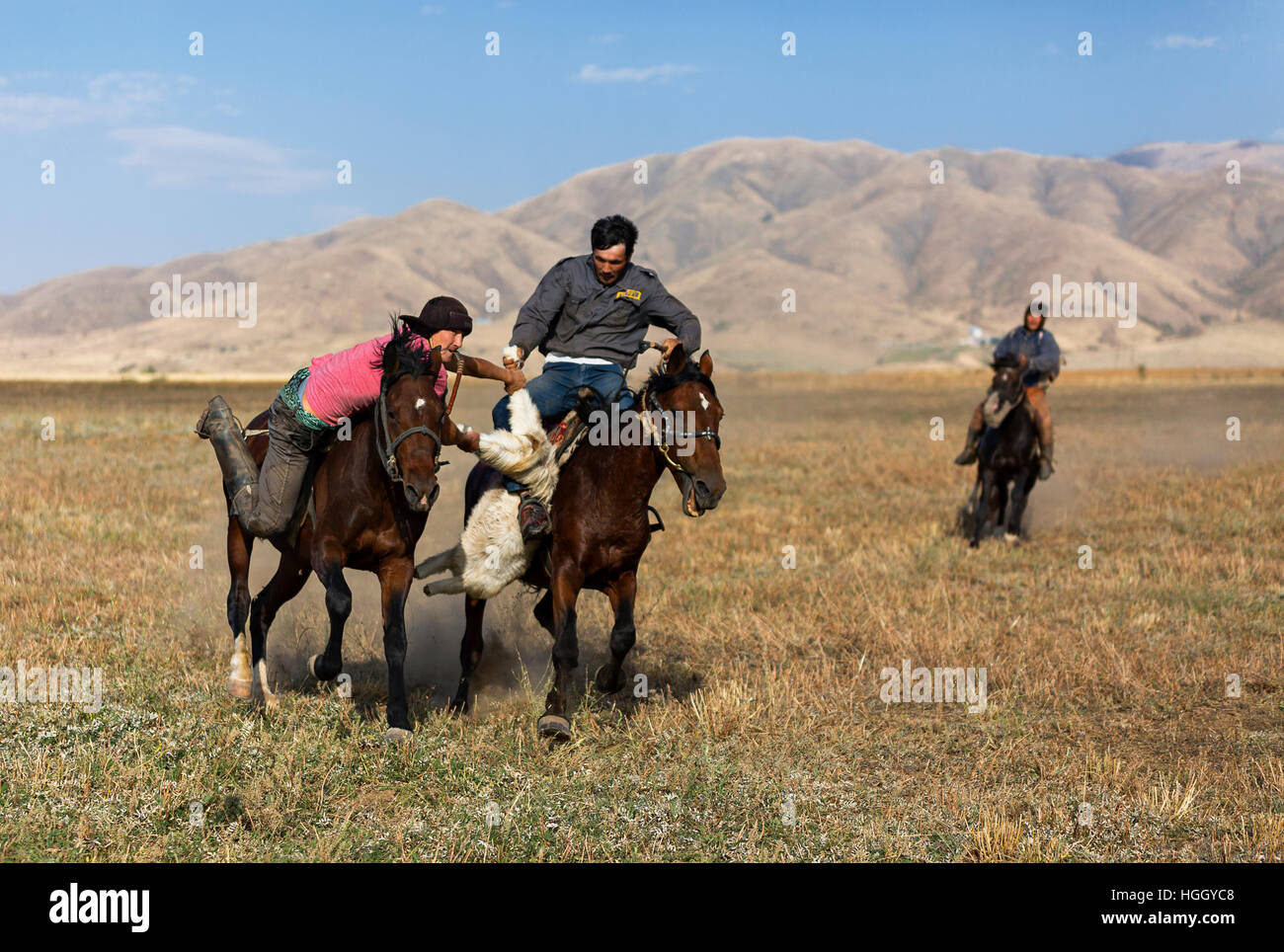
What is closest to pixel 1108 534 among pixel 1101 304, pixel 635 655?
pixel 635 655

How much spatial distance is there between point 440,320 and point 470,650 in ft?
7.51

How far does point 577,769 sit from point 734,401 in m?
48.4

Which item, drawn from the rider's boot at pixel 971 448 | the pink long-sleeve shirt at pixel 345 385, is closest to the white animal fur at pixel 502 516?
the pink long-sleeve shirt at pixel 345 385

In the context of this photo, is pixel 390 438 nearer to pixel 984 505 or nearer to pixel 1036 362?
pixel 984 505

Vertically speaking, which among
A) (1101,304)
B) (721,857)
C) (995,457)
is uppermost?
(1101,304)

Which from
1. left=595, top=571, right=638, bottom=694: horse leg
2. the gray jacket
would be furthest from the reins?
left=595, top=571, right=638, bottom=694: horse leg

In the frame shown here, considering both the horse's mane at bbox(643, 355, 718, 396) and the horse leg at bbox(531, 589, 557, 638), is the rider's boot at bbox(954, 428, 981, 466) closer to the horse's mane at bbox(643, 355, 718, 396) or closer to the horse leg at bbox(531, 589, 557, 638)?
the horse leg at bbox(531, 589, 557, 638)

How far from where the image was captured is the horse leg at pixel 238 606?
24.4ft

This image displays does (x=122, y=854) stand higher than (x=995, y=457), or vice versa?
(x=995, y=457)

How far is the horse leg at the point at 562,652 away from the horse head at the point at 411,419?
974 mm

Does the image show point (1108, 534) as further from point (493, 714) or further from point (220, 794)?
point (220, 794)

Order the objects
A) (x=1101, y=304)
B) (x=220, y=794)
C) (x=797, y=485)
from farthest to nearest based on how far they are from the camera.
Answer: (x=1101, y=304)
(x=797, y=485)
(x=220, y=794)

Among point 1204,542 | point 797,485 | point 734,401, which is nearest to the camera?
point 1204,542
